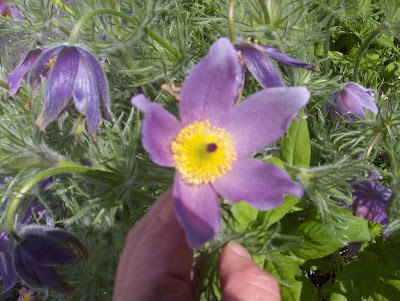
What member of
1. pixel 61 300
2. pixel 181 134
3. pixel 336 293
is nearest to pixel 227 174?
pixel 181 134

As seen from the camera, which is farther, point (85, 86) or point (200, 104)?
point (85, 86)

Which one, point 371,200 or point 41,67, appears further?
point 371,200

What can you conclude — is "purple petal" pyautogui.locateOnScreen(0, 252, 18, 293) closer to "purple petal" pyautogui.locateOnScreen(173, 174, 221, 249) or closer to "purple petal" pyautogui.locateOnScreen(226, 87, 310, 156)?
"purple petal" pyautogui.locateOnScreen(173, 174, 221, 249)

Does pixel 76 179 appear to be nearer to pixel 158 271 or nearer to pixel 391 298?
pixel 158 271

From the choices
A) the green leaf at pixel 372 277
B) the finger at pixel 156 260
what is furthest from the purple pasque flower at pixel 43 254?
the green leaf at pixel 372 277

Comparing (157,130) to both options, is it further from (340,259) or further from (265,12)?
(340,259)

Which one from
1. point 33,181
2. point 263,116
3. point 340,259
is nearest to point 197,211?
point 263,116
